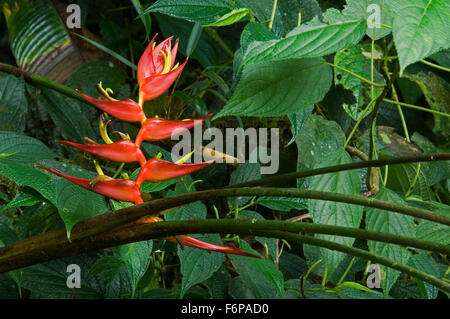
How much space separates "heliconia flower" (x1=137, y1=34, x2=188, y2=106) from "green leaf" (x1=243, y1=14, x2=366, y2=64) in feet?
0.19

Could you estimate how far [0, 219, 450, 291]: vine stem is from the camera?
37 cm

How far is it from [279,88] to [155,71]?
10 centimetres

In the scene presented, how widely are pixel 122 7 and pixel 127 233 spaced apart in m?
0.70

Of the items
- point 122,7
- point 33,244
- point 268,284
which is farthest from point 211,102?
point 33,244

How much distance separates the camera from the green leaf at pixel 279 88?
17.5 inches

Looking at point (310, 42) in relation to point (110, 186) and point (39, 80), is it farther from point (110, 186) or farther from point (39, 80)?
point (39, 80)

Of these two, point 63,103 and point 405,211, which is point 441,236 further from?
point 63,103

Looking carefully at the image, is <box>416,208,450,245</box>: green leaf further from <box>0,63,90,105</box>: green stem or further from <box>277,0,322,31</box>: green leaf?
<box>0,63,90,105</box>: green stem

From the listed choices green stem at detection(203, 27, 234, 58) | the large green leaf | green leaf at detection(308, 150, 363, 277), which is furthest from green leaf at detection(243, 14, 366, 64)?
the large green leaf

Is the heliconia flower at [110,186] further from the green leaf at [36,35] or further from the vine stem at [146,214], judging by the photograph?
the green leaf at [36,35]

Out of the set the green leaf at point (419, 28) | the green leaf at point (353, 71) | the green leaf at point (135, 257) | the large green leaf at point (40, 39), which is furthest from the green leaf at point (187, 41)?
the green leaf at point (419, 28)

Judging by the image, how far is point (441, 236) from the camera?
566 mm

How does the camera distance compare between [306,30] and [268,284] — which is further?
[268,284]

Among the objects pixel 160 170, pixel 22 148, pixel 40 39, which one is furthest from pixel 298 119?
pixel 40 39
